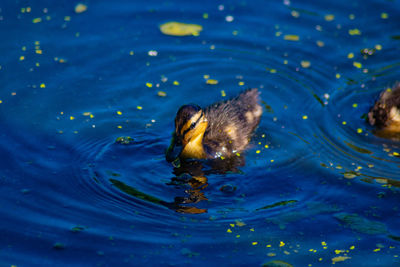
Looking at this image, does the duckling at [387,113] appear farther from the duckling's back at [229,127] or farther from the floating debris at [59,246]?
the floating debris at [59,246]

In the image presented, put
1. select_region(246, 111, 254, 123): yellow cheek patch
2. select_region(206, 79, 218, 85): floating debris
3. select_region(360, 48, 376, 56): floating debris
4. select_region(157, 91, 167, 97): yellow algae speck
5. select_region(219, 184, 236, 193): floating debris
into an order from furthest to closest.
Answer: select_region(360, 48, 376, 56): floating debris → select_region(206, 79, 218, 85): floating debris → select_region(157, 91, 167, 97): yellow algae speck → select_region(246, 111, 254, 123): yellow cheek patch → select_region(219, 184, 236, 193): floating debris

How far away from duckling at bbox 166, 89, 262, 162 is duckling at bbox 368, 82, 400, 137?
1.51 metres

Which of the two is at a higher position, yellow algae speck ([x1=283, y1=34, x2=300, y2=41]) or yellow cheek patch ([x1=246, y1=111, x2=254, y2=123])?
yellow algae speck ([x1=283, y1=34, x2=300, y2=41])

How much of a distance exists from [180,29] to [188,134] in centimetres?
302

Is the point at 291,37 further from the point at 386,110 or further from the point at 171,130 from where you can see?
the point at 171,130

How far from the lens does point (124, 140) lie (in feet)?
22.1

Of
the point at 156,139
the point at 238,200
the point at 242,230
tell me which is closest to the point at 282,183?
the point at 238,200

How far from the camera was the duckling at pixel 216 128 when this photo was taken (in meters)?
6.32

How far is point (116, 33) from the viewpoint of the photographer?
866 centimetres

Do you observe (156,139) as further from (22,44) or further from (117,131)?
(22,44)

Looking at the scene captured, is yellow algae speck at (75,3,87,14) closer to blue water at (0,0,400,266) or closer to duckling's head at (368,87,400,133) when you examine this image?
blue water at (0,0,400,266)

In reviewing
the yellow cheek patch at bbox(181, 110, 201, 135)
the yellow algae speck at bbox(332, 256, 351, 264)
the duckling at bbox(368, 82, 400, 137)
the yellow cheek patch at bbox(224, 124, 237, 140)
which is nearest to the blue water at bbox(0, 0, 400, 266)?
the yellow algae speck at bbox(332, 256, 351, 264)

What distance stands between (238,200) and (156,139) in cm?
152

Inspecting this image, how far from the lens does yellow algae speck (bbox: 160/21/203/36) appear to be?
344 inches
